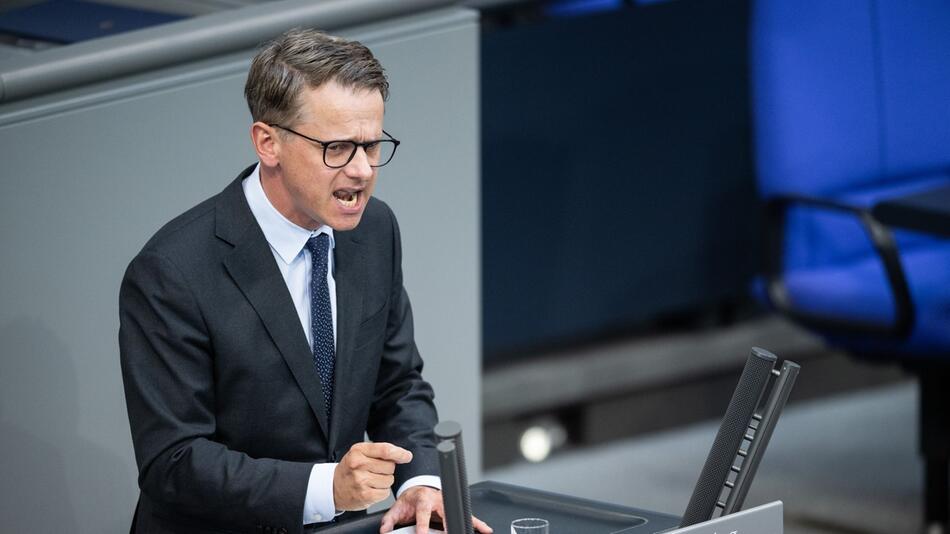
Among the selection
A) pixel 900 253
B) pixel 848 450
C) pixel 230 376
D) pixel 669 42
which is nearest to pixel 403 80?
pixel 230 376

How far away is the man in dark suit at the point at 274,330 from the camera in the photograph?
223cm

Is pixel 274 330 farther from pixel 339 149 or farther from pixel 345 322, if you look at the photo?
pixel 339 149

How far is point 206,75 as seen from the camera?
279 centimetres

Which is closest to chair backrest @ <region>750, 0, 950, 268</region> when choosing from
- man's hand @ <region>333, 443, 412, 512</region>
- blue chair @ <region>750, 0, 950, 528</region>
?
blue chair @ <region>750, 0, 950, 528</region>

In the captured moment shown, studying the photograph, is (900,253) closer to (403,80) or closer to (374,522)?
(403,80)

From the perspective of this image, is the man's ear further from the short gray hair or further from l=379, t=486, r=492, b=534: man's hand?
l=379, t=486, r=492, b=534: man's hand

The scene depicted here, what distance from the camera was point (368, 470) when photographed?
215 centimetres

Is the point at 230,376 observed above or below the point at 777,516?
above

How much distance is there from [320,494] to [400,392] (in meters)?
0.35

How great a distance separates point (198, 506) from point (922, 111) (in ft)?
9.45

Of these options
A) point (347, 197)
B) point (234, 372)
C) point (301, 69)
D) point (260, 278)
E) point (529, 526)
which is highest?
point (301, 69)

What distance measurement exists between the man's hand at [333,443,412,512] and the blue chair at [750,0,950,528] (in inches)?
92.0

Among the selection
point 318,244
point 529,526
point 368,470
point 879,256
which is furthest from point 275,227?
point 879,256

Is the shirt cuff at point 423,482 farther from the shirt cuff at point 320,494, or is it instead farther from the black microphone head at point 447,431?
the black microphone head at point 447,431
